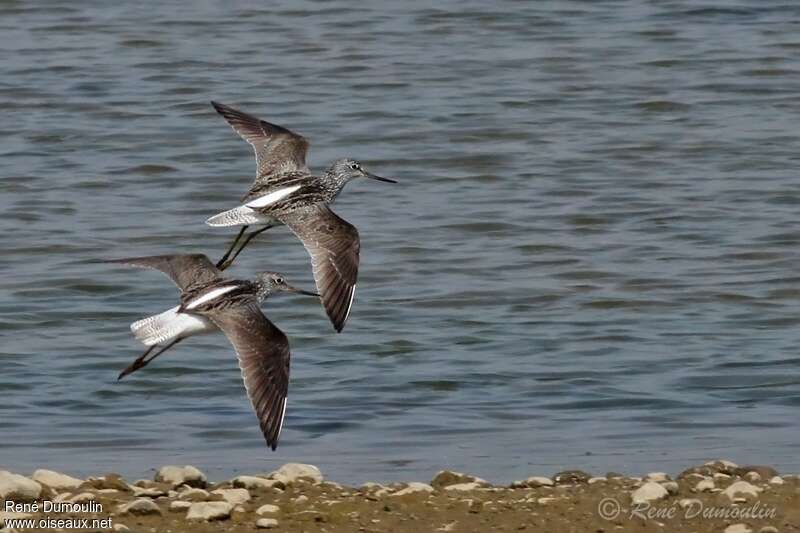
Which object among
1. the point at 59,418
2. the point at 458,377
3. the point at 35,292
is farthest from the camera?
the point at 35,292

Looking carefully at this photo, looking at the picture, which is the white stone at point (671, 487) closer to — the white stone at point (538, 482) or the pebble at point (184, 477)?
the white stone at point (538, 482)

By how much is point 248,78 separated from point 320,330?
8350 mm

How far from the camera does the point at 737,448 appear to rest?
30.0ft

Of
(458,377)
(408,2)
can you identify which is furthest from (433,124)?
(458,377)

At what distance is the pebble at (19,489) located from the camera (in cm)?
746

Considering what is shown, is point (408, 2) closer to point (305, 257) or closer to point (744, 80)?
point (744, 80)

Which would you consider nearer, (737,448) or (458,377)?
(737,448)

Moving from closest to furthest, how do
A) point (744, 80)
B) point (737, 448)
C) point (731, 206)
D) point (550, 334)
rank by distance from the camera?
point (737, 448), point (550, 334), point (731, 206), point (744, 80)

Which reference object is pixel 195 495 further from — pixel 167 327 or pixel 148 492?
pixel 167 327

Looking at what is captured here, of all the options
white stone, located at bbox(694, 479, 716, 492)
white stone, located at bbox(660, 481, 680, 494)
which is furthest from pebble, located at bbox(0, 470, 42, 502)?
white stone, located at bbox(694, 479, 716, 492)

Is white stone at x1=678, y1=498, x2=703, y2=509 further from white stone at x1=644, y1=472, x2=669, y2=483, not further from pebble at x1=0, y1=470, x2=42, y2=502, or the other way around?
pebble at x1=0, y1=470, x2=42, y2=502

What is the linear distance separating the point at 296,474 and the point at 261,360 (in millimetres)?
548

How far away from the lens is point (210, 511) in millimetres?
7148

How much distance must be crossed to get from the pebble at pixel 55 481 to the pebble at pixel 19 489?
0.22 m
